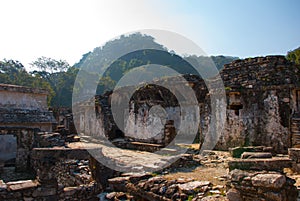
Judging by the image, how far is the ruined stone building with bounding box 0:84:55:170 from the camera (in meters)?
10.2

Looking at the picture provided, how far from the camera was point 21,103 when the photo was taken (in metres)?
14.6

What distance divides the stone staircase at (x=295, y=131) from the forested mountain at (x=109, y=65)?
770 inches

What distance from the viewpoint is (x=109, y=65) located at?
125ft

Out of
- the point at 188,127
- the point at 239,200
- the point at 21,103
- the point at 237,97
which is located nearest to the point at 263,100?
the point at 237,97

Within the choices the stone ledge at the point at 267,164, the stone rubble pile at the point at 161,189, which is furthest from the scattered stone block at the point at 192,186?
the stone ledge at the point at 267,164

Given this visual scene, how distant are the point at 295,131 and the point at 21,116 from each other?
1218 centimetres

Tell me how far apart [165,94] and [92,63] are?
40.3 m

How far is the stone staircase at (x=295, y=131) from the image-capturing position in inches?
311

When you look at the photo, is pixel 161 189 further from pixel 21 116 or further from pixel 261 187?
pixel 21 116

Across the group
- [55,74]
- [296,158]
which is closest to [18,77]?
[55,74]

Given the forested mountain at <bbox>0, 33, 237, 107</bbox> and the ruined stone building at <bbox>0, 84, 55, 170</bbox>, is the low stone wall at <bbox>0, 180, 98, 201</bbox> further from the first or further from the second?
the forested mountain at <bbox>0, 33, 237, 107</bbox>

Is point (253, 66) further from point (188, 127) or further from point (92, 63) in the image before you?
point (92, 63)

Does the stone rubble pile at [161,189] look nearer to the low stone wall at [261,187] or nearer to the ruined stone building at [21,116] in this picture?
the low stone wall at [261,187]

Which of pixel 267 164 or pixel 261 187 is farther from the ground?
pixel 267 164
